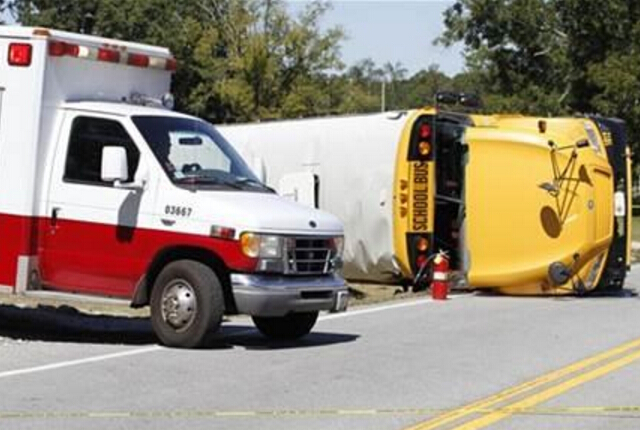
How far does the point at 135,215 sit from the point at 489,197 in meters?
8.36

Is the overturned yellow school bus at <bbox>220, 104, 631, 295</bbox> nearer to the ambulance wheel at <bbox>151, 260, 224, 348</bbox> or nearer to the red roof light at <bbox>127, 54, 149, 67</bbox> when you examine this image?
the red roof light at <bbox>127, 54, 149, 67</bbox>

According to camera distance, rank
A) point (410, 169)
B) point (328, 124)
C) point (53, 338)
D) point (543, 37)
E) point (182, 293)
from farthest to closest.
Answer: point (543, 37) < point (328, 124) < point (410, 169) < point (53, 338) < point (182, 293)

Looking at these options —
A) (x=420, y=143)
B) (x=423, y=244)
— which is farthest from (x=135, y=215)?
(x=423, y=244)

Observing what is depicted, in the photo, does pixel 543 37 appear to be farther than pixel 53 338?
Yes

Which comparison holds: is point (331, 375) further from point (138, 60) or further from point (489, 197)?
point (489, 197)

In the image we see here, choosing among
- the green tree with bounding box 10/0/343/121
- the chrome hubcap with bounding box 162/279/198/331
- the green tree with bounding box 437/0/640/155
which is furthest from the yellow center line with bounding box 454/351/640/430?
the green tree with bounding box 10/0/343/121

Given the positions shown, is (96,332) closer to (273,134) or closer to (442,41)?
(273,134)

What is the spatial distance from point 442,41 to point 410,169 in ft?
146

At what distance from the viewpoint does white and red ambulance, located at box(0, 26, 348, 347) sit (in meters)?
10.8

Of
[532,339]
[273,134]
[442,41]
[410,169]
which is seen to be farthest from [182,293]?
[442,41]

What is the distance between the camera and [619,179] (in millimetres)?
18500

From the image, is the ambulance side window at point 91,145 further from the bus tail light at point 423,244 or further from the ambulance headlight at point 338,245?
the bus tail light at point 423,244

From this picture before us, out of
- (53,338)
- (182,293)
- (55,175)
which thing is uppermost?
(55,175)

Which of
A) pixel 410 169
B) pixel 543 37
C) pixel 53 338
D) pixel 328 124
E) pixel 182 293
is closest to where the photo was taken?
pixel 182 293
